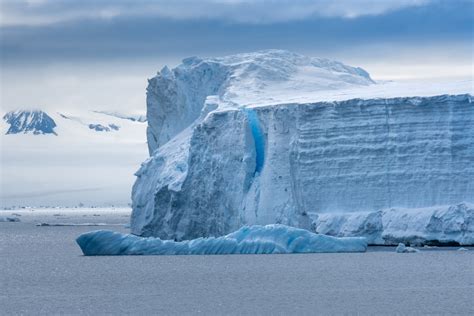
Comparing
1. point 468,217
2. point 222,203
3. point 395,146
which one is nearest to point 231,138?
point 222,203

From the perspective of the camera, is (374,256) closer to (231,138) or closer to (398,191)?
(398,191)

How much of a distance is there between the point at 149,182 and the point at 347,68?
715 centimetres

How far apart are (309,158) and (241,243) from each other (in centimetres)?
340

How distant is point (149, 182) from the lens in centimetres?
3744

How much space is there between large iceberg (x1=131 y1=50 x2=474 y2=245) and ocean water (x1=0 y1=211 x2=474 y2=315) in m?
1.20

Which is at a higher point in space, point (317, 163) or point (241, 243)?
point (317, 163)

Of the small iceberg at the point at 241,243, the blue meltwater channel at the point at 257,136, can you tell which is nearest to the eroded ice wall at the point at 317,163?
the blue meltwater channel at the point at 257,136

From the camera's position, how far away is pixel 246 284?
23328 mm

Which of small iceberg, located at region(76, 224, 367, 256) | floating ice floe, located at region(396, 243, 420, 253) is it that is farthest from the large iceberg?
small iceberg, located at region(76, 224, 367, 256)

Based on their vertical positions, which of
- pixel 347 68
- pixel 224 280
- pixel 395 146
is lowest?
pixel 224 280

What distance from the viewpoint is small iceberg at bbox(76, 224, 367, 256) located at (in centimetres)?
2830

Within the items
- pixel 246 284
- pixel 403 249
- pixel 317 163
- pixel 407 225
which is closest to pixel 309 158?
pixel 317 163

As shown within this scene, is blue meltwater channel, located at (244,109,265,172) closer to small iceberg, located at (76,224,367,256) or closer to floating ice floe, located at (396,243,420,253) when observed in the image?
small iceberg, located at (76,224,367,256)

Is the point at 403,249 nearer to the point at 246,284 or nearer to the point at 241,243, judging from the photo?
the point at 241,243
